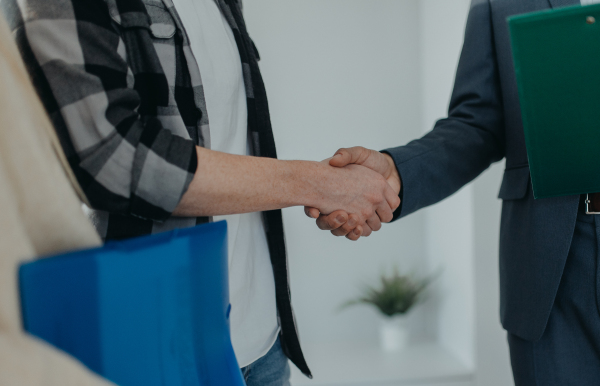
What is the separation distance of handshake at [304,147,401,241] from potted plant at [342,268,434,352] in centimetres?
111

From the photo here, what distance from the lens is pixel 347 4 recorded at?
2.17 meters

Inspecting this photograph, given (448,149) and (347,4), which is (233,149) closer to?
(448,149)

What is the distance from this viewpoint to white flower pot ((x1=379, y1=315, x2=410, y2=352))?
2041mm

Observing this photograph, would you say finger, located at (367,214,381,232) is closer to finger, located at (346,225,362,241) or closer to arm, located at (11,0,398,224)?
finger, located at (346,225,362,241)

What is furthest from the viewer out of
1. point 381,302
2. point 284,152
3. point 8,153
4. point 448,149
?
point 284,152

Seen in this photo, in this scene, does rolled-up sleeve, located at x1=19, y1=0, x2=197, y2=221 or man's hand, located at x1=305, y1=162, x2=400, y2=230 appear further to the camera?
man's hand, located at x1=305, y1=162, x2=400, y2=230

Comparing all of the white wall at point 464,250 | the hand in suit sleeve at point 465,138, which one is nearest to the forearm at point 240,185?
the hand in suit sleeve at point 465,138

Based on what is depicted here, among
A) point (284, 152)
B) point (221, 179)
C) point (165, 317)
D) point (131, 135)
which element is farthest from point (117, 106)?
point (284, 152)

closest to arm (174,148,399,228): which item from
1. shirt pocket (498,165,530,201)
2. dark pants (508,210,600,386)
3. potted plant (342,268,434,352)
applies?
shirt pocket (498,165,530,201)

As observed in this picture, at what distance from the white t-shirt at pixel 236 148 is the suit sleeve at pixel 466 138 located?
0.35 metres

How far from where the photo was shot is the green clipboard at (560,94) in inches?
24.9

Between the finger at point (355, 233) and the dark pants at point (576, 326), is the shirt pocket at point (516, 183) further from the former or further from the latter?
the finger at point (355, 233)

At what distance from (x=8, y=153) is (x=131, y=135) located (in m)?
0.23

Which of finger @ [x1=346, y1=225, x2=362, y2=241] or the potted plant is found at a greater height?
finger @ [x1=346, y1=225, x2=362, y2=241]
